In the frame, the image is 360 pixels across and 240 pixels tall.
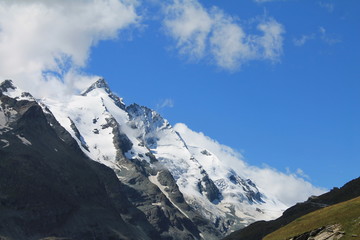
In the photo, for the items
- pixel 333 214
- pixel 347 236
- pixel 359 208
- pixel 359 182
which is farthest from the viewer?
pixel 359 182

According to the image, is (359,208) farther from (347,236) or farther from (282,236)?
(282,236)

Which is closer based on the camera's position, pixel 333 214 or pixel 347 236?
pixel 347 236

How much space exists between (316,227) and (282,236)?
874 centimetres

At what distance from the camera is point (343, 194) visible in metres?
194

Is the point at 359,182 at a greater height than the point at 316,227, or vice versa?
the point at 359,182

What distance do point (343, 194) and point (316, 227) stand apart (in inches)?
4965

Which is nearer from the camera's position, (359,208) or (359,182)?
(359,208)

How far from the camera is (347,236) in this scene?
66.6 m

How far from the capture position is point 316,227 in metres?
74.8

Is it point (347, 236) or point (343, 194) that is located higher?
point (343, 194)

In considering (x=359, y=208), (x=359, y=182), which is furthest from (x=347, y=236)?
(x=359, y=182)

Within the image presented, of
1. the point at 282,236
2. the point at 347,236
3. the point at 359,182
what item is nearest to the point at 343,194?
the point at 359,182

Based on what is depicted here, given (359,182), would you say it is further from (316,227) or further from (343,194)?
(316,227)

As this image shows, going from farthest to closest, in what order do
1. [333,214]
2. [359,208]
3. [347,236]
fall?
[333,214], [359,208], [347,236]
